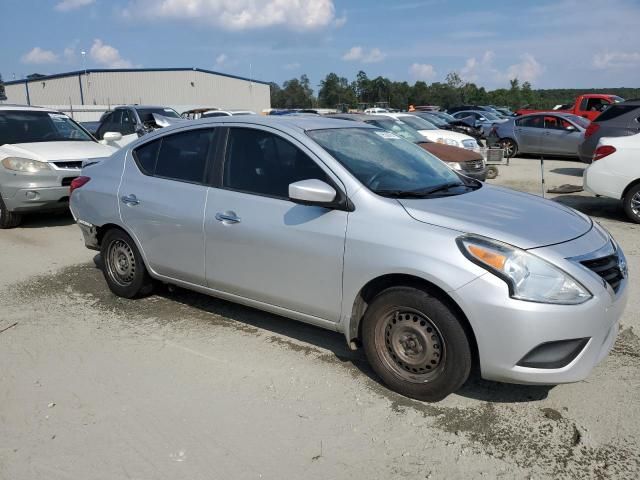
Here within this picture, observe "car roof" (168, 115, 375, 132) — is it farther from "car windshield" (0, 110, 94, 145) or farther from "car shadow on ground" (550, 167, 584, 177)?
"car shadow on ground" (550, 167, 584, 177)

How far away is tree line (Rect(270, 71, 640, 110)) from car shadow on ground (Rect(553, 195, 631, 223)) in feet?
180

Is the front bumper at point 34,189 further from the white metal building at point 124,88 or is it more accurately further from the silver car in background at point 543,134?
the white metal building at point 124,88

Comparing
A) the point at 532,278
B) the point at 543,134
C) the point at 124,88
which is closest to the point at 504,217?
the point at 532,278

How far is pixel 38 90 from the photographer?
5956 cm

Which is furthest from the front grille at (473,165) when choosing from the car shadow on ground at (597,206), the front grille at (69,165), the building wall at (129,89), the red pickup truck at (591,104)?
the building wall at (129,89)

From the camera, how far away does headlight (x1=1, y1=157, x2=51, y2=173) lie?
26.1 feet

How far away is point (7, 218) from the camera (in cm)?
829

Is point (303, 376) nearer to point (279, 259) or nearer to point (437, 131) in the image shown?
point (279, 259)

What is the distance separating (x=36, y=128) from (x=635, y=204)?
931cm

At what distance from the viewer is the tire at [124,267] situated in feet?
16.5

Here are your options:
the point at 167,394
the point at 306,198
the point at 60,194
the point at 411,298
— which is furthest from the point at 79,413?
the point at 60,194

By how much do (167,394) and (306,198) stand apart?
1532 millimetres

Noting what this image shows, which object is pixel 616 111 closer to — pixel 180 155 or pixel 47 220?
pixel 180 155

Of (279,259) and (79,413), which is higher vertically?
(279,259)
